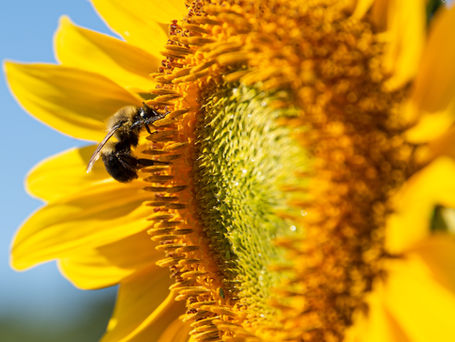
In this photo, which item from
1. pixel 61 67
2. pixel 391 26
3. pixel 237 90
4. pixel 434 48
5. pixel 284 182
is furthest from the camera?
pixel 61 67

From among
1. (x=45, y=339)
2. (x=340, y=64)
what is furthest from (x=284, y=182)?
(x=45, y=339)

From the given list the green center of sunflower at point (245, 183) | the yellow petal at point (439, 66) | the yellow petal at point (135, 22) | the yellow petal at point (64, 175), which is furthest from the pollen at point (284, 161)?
the yellow petal at point (64, 175)

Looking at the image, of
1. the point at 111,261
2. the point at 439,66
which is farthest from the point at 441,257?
the point at 111,261

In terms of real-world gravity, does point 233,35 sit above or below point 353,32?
above

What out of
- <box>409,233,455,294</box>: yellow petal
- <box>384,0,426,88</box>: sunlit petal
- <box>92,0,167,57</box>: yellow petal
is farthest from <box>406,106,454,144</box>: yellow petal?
<box>92,0,167,57</box>: yellow petal

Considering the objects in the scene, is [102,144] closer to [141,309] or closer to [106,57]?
[106,57]

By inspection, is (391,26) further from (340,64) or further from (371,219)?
(371,219)

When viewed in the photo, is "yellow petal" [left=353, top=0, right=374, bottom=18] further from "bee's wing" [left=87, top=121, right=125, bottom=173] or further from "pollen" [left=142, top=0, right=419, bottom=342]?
"bee's wing" [left=87, top=121, right=125, bottom=173]
